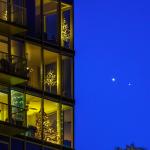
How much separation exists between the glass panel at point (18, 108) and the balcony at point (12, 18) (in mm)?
3389

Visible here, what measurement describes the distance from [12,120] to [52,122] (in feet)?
12.1

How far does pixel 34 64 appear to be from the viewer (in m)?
71.1

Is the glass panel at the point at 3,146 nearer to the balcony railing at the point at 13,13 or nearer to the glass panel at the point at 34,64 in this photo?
the glass panel at the point at 34,64

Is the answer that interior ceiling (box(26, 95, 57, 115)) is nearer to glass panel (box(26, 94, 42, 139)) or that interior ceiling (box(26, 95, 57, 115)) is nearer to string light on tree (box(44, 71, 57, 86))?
glass panel (box(26, 94, 42, 139))

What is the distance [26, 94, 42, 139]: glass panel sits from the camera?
2746 inches

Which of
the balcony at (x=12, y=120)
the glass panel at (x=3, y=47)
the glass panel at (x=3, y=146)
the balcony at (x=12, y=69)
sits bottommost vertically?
the glass panel at (x=3, y=146)

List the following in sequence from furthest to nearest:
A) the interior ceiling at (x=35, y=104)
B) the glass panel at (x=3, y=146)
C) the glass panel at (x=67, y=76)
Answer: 1. the glass panel at (x=67, y=76)
2. the interior ceiling at (x=35, y=104)
3. the glass panel at (x=3, y=146)

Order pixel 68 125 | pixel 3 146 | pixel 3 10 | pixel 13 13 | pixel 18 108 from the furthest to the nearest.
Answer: pixel 68 125, pixel 13 13, pixel 3 10, pixel 18 108, pixel 3 146

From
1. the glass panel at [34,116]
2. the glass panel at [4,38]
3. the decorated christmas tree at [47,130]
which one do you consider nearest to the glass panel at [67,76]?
the decorated christmas tree at [47,130]

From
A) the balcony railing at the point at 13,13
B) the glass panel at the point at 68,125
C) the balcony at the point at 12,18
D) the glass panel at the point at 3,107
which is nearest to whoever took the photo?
the glass panel at the point at 3,107

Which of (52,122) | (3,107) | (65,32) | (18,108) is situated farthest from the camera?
(65,32)

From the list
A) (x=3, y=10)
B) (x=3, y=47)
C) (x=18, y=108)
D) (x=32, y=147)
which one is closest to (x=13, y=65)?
(x=3, y=47)

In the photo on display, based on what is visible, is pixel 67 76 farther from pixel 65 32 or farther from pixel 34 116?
pixel 34 116

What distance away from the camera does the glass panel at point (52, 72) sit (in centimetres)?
7162
